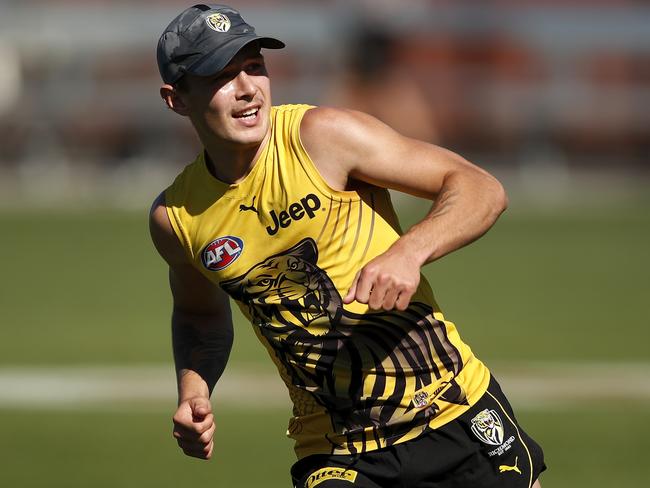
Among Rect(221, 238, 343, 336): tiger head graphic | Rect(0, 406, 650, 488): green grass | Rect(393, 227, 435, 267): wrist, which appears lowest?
→ Rect(0, 406, 650, 488): green grass

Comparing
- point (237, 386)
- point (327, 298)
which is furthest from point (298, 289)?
point (237, 386)

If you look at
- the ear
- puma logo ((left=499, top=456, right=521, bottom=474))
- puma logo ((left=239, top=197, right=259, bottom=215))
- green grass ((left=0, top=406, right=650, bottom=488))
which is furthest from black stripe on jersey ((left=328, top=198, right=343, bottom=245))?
green grass ((left=0, top=406, right=650, bottom=488))

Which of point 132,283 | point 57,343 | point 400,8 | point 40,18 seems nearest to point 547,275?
point 132,283

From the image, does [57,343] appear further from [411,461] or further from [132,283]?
[411,461]

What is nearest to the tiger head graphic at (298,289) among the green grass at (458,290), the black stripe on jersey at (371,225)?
the black stripe on jersey at (371,225)

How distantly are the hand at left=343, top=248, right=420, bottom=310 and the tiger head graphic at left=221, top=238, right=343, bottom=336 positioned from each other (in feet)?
2.12

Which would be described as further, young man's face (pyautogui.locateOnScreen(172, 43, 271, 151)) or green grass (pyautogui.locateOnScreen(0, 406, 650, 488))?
green grass (pyautogui.locateOnScreen(0, 406, 650, 488))

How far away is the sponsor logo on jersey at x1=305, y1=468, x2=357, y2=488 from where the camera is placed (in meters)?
4.80

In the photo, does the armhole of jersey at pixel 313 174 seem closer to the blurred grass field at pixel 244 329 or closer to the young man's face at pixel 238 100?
the young man's face at pixel 238 100

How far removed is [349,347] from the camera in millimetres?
4816

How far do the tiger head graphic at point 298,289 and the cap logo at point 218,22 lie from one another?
2.71 feet

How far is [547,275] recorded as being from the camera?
17.2 meters

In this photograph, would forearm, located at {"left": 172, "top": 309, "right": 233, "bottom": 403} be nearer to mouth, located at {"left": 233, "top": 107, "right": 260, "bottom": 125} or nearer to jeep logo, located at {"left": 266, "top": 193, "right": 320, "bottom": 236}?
jeep logo, located at {"left": 266, "top": 193, "right": 320, "bottom": 236}

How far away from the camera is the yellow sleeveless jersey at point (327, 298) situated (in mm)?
4785
